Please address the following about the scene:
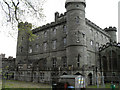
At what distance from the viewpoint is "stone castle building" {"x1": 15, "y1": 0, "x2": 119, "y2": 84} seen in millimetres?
23172

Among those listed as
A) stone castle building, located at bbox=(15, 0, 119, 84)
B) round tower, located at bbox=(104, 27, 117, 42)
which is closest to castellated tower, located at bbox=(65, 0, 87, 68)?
stone castle building, located at bbox=(15, 0, 119, 84)

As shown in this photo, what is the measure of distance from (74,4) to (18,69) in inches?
799

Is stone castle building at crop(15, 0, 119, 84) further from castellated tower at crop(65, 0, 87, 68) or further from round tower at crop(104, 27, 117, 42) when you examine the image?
round tower at crop(104, 27, 117, 42)

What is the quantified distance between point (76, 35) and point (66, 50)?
3723mm

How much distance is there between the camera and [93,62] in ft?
98.4

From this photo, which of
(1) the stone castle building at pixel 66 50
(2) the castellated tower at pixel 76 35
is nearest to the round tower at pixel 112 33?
(1) the stone castle building at pixel 66 50

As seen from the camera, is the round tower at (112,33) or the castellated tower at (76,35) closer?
the castellated tower at (76,35)

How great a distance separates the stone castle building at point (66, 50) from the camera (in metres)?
23.2

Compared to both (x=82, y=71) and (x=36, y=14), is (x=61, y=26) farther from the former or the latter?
(x=36, y=14)

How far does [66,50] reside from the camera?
83.9ft

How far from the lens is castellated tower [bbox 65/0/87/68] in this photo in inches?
914

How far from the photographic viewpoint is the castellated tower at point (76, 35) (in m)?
23.2

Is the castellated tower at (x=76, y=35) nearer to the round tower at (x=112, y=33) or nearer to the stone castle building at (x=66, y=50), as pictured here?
the stone castle building at (x=66, y=50)

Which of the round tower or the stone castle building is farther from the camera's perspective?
the round tower
